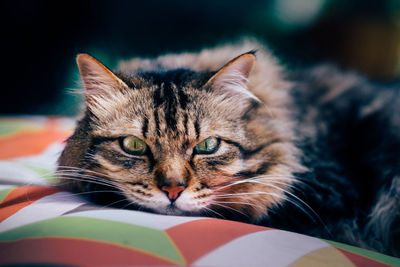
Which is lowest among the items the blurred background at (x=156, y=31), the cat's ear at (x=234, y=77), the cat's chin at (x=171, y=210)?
the cat's chin at (x=171, y=210)

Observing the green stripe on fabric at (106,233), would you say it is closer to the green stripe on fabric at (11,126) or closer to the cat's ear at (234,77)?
the cat's ear at (234,77)

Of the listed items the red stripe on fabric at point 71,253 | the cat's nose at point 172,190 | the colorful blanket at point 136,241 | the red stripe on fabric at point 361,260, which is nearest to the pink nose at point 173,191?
the cat's nose at point 172,190

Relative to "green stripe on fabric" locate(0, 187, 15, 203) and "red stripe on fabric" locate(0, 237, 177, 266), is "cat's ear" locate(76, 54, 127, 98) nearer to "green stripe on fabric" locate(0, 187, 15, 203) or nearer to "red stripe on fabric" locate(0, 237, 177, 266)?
"green stripe on fabric" locate(0, 187, 15, 203)

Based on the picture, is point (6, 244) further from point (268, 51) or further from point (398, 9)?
point (398, 9)

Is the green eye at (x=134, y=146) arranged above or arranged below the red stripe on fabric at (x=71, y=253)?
above

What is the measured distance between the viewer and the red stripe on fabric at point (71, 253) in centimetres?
41

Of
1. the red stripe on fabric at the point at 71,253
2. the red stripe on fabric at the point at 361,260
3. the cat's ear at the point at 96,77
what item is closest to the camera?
the red stripe on fabric at the point at 71,253

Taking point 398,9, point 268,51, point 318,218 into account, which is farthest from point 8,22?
point 398,9

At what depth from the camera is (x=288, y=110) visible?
1.13m

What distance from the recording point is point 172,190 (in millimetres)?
752

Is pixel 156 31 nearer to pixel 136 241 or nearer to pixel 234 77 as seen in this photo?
pixel 234 77

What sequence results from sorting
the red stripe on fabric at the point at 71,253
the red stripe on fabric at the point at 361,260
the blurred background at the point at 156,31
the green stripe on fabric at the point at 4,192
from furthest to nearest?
the blurred background at the point at 156,31
the green stripe on fabric at the point at 4,192
the red stripe on fabric at the point at 361,260
the red stripe on fabric at the point at 71,253

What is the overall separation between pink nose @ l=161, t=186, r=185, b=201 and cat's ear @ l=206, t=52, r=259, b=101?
36 centimetres

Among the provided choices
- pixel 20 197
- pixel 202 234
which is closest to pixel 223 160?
pixel 202 234
